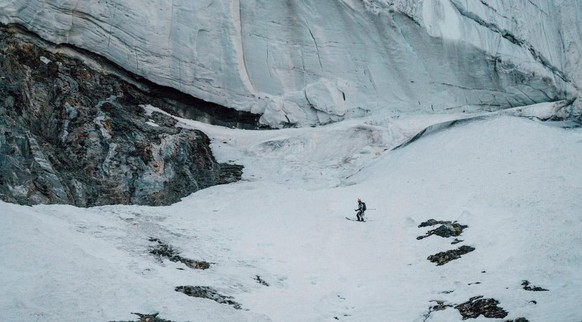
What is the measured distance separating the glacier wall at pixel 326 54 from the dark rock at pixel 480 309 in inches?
771

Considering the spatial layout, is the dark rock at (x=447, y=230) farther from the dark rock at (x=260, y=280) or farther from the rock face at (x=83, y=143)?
the rock face at (x=83, y=143)

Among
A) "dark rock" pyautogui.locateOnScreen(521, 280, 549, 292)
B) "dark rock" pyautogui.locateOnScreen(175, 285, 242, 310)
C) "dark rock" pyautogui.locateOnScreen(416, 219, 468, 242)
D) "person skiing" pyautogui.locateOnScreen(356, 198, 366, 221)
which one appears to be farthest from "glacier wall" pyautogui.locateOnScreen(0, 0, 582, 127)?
"dark rock" pyautogui.locateOnScreen(521, 280, 549, 292)

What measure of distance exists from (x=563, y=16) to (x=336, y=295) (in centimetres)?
3277

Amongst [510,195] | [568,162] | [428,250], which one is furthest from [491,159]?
[428,250]

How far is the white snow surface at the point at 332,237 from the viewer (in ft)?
43.7

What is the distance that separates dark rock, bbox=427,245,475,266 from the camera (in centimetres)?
1714

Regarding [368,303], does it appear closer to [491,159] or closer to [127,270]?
[127,270]

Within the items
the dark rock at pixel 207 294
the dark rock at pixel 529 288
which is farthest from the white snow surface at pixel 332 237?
the dark rock at pixel 207 294

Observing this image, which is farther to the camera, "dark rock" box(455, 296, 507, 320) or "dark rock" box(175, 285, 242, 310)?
"dark rock" box(175, 285, 242, 310)

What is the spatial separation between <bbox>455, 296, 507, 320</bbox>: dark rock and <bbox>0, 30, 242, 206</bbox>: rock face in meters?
12.9

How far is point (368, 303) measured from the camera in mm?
15297

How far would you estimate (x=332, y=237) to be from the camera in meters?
20.6

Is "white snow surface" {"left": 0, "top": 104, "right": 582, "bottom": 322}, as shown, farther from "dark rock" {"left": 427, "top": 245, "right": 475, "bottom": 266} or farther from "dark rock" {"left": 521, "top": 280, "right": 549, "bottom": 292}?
"dark rock" {"left": 427, "top": 245, "right": 475, "bottom": 266}

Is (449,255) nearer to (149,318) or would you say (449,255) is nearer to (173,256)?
(173,256)
